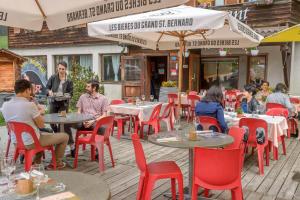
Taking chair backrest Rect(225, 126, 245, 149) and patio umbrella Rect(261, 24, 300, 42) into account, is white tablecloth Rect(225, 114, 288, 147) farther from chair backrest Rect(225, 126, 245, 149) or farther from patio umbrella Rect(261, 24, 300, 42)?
chair backrest Rect(225, 126, 245, 149)

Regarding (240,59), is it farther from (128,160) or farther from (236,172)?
(236,172)

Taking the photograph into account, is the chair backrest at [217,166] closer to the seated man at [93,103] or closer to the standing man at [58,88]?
the seated man at [93,103]

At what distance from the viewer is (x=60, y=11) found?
401cm

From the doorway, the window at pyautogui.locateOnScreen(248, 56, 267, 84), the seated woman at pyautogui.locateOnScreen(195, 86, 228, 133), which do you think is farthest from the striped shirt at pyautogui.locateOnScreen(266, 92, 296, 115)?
the doorway

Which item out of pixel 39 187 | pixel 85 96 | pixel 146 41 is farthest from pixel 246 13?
pixel 39 187

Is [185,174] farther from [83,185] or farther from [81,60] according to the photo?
[81,60]

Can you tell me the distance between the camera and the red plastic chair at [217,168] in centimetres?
328

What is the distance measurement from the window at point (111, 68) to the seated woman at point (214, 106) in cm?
1124

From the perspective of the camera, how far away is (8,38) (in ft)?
68.0

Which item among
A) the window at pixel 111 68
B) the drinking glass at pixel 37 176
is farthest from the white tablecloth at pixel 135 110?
the window at pixel 111 68

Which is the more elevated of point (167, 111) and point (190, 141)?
point (190, 141)

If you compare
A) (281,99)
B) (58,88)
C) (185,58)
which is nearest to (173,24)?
(58,88)

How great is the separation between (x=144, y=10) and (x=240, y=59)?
11.5 meters

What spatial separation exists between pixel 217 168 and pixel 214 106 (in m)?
2.32
